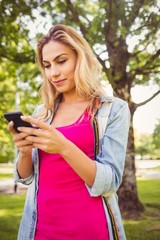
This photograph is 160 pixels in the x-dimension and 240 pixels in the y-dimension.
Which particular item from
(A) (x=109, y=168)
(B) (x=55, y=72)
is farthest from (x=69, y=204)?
(B) (x=55, y=72)

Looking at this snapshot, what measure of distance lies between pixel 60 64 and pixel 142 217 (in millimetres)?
5638

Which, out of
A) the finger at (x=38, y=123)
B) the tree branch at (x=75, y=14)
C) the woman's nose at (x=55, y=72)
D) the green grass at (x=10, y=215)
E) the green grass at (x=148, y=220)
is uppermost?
the tree branch at (x=75, y=14)

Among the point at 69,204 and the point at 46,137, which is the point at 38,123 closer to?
the point at 46,137

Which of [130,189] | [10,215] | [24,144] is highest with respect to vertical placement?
[24,144]

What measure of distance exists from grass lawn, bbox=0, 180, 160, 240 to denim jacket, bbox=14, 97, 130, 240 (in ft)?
13.7

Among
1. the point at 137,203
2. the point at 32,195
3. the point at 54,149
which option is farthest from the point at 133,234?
the point at 54,149

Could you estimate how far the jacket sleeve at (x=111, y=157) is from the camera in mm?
1402

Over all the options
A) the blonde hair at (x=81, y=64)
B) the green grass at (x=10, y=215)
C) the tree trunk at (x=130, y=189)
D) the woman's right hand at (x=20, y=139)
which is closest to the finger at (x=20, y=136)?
the woman's right hand at (x=20, y=139)

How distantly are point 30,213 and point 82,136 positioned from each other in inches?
19.4

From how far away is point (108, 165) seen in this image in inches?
56.5

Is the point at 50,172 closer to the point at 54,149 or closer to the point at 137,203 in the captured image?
the point at 54,149

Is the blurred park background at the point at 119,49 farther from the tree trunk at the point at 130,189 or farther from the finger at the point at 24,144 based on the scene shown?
the finger at the point at 24,144

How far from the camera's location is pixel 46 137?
1.26 metres

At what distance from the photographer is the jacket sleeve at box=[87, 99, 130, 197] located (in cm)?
140
